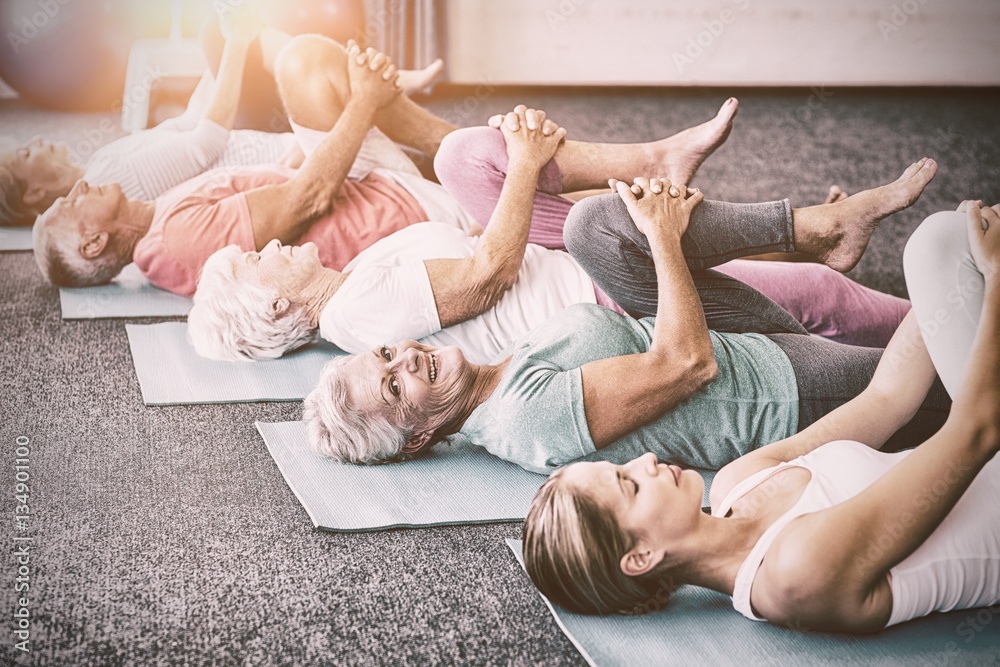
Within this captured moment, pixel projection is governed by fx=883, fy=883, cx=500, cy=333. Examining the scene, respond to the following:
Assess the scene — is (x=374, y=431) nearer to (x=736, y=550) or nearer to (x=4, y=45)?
(x=736, y=550)

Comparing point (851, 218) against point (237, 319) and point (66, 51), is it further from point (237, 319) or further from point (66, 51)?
point (66, 51)

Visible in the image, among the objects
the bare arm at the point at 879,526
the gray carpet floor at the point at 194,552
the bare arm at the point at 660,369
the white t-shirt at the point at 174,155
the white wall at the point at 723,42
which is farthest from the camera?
the white wall at the point at 723,42

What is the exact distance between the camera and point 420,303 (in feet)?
5.88

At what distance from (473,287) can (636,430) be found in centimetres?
49

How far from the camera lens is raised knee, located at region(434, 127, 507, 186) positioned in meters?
1.86

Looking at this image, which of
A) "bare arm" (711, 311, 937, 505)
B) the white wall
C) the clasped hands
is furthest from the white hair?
the white wall

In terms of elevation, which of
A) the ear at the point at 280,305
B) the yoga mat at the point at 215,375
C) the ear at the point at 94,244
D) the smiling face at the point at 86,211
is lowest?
the yoga mat at the point at 215,375

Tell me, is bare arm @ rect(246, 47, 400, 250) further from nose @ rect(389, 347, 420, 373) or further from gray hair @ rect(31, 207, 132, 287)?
nose @ rect(389, 347, 420, 373)

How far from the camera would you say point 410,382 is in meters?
1.55

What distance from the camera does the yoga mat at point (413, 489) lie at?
5.18 ft

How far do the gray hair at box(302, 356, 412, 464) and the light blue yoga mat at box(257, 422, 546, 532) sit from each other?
0.05 metres

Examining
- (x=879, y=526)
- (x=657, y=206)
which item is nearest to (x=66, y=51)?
(x=657, y=206)

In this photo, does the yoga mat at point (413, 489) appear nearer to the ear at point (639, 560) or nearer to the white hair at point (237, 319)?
the white hair at point (237, 319)

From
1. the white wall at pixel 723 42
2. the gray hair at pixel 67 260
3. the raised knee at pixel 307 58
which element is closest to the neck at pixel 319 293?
the raised knee at pixel 307 58
